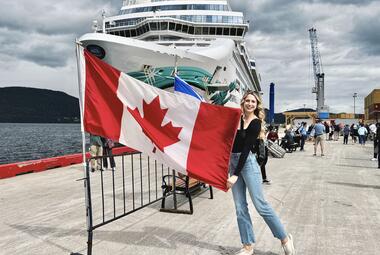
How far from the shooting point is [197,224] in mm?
5527

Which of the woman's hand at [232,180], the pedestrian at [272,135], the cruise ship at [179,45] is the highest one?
the cruise ship at [179,45]

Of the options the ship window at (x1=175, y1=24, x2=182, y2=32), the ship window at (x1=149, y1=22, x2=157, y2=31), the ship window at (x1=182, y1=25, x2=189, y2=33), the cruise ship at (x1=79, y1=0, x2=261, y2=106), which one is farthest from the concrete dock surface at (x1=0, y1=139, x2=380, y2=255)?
the ship window at (x1=182, y1=25, x2=189, y2=33)

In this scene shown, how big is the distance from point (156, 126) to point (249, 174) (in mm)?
1222

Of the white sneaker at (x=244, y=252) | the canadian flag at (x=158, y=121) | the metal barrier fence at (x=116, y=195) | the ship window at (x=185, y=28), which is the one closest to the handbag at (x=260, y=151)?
the canadian flag at (x=158, y=121)

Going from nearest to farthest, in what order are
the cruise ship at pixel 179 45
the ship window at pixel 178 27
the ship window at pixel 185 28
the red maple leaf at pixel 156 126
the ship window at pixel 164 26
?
the red maple leaf at pixel 156 126, the cruise ship at pixel 179 45, the ship window at pixel 164 26, the ship window at pixel 178 27, the ship window at pixel 185 28

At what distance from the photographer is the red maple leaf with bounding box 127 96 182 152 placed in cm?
427

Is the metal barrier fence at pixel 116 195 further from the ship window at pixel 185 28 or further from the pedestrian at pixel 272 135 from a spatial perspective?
the ship window at pixel 185 28

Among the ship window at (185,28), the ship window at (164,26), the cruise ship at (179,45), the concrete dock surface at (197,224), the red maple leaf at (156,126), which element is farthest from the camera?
the ship window at (185,28)

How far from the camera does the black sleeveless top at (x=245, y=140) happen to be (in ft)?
12.6

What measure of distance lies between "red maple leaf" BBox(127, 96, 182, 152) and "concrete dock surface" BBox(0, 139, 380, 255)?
4.40 feet

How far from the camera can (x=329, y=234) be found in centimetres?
504

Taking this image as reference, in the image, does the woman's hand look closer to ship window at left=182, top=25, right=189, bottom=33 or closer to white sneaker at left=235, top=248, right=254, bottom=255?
white sneaker at left=235, top=248, right=254, bottom=255

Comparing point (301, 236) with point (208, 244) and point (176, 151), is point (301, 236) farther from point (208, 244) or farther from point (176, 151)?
point (176, 151)

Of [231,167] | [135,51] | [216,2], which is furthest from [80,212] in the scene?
[216,2]
